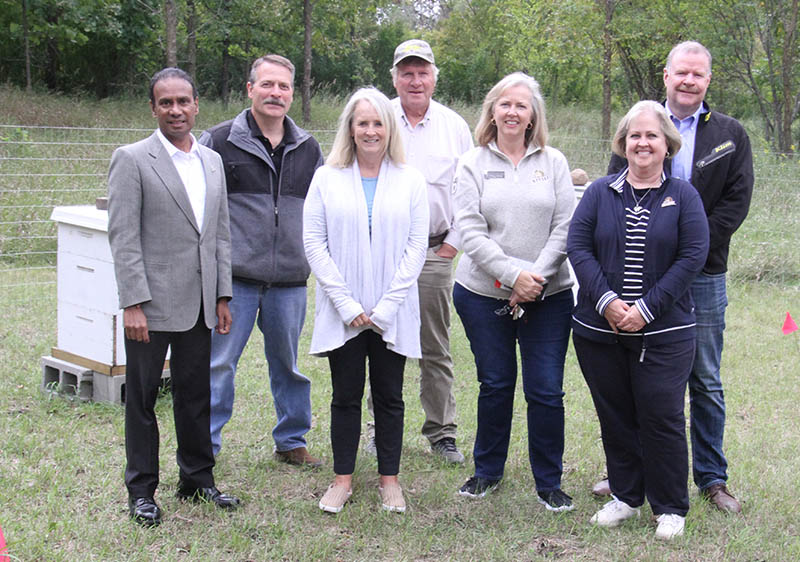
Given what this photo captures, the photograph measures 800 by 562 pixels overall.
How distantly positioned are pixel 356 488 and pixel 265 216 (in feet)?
4.86

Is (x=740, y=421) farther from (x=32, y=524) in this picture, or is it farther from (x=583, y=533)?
(x=32, y=524)

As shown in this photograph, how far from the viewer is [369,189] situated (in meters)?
3.84

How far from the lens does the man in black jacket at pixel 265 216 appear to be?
407 centimetres


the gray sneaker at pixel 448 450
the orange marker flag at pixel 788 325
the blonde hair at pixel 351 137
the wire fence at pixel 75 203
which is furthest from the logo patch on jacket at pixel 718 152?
the wire fence at pixel 75 203

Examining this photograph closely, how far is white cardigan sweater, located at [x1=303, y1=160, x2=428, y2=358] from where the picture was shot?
3.73 meters

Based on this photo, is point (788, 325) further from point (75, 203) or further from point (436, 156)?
point (75, 203)

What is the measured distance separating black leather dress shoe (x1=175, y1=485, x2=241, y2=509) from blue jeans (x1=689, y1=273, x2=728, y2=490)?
7.61 ft

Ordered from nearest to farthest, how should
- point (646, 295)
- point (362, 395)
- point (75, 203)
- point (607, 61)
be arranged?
point (646, 295), point (362, 395), point (75, 203), point (607, 61)

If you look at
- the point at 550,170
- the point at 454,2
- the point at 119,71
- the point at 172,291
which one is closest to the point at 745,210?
the point at 550,170

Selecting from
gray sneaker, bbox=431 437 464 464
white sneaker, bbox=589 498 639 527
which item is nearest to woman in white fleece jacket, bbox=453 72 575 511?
white sneaker, bbox=589 498 639 527

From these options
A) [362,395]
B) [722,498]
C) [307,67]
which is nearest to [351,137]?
[362,395]

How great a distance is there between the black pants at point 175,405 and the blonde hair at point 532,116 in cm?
167

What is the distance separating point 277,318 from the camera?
4.21 meters

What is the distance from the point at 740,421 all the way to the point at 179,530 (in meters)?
3.80
